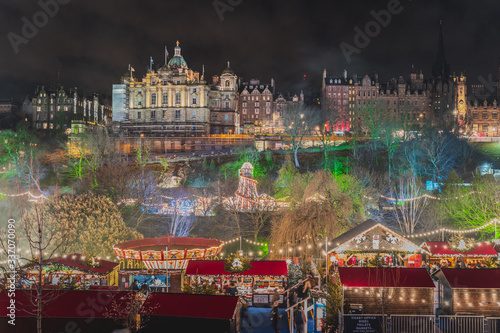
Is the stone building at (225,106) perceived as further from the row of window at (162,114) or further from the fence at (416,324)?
the fence at (416,324)

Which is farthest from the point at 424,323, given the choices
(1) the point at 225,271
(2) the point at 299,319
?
(1) the point at 225,271

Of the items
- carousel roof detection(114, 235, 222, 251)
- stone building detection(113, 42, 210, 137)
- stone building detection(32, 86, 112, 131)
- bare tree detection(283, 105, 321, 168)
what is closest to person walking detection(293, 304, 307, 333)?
carousel roof detection(114, 235, 222, 251)

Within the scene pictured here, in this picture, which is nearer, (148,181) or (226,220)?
(226,220)

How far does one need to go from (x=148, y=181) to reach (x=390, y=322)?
3598cm

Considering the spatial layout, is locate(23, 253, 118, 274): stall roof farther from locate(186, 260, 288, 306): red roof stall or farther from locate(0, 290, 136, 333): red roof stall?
locate(186, 260, 288, 306): red roof stall

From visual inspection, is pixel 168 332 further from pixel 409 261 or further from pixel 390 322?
pixel 409 261

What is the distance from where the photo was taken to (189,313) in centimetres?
1399

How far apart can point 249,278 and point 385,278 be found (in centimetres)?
575

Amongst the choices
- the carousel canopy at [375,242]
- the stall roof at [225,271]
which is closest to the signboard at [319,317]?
the stall roof at [225,271]

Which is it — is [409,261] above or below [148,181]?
below

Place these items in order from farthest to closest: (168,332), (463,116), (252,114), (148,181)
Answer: (252,114) → (463,116) → (148,181) → (168,332)

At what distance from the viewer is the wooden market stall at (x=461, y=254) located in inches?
831

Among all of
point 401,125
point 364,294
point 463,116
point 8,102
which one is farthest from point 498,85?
point 8,102

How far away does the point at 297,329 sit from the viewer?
1588cm
